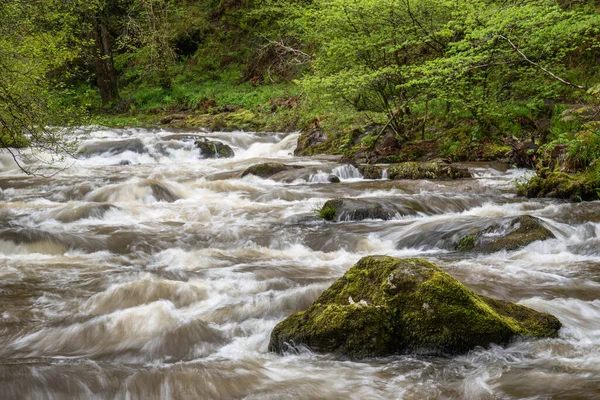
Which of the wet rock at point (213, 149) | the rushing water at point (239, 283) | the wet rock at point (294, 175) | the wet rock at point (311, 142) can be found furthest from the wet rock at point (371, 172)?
the wet rock at point (213, 149)

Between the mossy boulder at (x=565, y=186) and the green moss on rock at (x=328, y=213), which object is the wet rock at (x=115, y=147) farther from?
the mossy boulder at (x=565, y=186)

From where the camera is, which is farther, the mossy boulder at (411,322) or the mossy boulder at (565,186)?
the mossy boulder at (565,186)

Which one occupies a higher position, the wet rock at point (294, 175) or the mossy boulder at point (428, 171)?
the wet rock at point (294, 175)

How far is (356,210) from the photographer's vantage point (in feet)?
29.4

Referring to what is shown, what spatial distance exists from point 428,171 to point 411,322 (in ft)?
27.5

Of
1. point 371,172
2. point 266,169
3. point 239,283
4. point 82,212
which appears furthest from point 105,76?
point 239,283

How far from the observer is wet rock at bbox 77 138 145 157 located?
17.8 m

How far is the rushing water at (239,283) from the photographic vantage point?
3629mm

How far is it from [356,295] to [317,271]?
7.81 feet

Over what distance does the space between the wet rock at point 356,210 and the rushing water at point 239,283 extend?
24cm

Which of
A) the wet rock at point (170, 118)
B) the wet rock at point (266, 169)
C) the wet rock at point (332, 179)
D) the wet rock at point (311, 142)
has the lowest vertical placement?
the wet rock at point (332, 179)

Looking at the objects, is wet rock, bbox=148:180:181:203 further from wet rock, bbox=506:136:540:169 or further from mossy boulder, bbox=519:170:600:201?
wet rock, bbox=506:136:540:169

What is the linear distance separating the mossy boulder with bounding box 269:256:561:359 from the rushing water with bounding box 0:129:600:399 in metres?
0.10

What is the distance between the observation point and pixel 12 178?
13.6 meters
